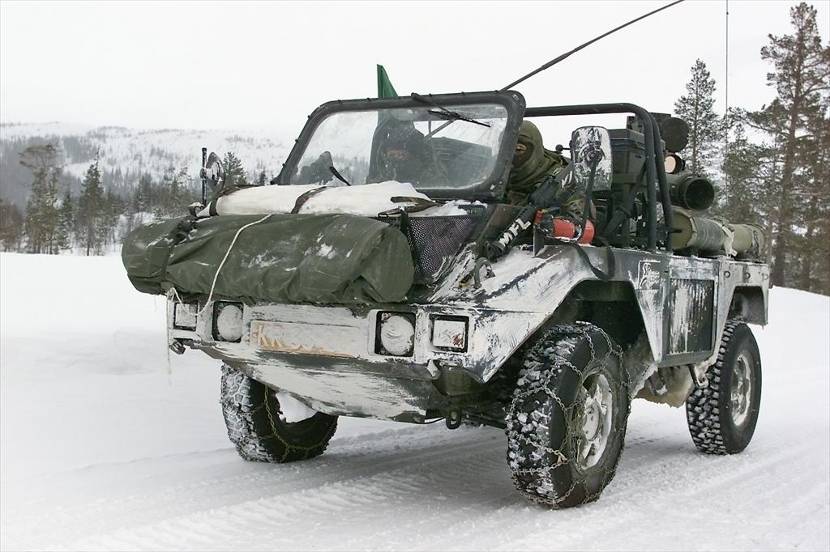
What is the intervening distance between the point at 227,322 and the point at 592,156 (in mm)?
1947

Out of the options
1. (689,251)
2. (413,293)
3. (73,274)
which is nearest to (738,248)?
(689,251)

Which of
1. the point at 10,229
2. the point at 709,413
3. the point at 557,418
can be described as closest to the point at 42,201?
the point at 10,229

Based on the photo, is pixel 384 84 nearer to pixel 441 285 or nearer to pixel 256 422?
pixel 256 422

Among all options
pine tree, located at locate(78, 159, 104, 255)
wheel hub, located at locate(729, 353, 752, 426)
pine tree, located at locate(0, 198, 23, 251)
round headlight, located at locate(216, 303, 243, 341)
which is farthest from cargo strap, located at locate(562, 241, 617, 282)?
pine tree, located at locate(78, 159, 104, 255)

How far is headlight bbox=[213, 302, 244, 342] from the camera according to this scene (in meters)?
4.45

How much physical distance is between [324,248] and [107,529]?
153cm

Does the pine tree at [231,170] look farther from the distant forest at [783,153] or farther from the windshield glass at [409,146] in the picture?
the distant forest at [783,153]

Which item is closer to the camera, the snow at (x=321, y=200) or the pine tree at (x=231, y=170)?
the snow at (x=321, y=200)

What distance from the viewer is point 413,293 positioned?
13.2ft

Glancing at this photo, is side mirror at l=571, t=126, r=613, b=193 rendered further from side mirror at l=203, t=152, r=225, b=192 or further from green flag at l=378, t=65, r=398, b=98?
green flag at l=378, t=65, r=398, b=98

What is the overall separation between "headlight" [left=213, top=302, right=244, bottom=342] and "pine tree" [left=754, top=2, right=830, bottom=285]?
129ft

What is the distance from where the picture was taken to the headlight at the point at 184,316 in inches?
179

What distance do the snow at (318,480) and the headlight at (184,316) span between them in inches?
33.1

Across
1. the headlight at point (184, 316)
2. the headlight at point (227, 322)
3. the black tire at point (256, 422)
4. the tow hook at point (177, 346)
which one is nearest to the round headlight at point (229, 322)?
the headlight at point (227, 322)
